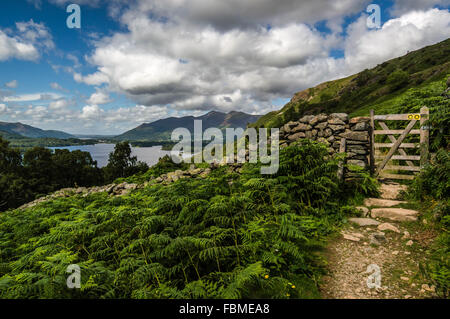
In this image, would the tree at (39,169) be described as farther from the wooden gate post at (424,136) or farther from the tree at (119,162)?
the wooden gate post at (424,136)

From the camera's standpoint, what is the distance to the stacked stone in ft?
28.5

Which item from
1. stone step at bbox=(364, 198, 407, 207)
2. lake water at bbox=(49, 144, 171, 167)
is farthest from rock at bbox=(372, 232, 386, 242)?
lake water at bbox=(49, 144, 171, 167)

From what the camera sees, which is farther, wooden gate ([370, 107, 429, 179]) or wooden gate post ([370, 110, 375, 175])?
wooden gate post ([370, 110, 375, 175])

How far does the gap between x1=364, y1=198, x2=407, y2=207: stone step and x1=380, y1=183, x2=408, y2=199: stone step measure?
1.21 feet

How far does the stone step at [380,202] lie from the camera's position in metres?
6.60

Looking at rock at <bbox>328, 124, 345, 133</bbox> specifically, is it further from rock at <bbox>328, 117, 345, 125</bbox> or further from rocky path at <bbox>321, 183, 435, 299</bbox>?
rocky path at <bbox>321, 183, 435, 299</bbox>

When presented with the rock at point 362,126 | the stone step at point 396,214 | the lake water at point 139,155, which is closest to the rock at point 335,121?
the rock at point 362,126

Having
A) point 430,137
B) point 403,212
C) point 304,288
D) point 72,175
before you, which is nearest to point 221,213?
point 304,288

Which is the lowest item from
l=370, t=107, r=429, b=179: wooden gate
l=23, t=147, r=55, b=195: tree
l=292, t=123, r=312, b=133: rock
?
l=23, t=147, r=55, b=195: tree

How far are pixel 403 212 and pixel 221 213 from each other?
523cm

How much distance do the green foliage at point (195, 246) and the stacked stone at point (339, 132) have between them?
117 inches

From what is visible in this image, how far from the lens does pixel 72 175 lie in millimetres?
41125
